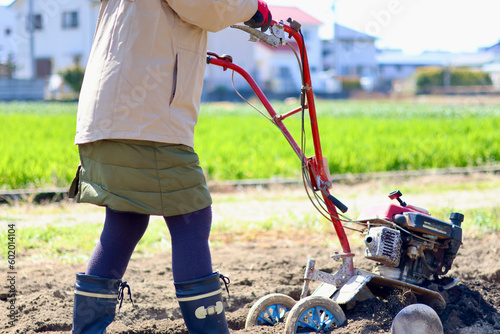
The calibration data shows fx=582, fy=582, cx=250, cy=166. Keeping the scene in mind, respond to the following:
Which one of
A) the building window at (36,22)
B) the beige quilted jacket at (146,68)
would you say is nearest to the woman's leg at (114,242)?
the beige quilted jacket at (146,68)

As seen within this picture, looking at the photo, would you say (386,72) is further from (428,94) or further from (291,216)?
(291,216)

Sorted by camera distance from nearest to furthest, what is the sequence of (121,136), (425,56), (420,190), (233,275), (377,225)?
(121,136) → (377,225) → (233,275) → (420,190) → (425,56)

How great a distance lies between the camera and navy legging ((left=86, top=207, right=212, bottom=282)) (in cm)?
208

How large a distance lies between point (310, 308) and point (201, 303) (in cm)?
55

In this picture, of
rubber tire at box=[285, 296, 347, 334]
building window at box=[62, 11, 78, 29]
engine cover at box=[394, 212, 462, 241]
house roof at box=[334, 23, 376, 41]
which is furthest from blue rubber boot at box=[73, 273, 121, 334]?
house roof at box=[334, 23, 376, 41]

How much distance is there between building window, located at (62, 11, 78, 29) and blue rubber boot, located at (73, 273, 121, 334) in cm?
3586

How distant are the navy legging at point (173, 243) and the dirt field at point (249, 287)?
606mm

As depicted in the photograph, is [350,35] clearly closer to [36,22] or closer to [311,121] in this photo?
[36,22]

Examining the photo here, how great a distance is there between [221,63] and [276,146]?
678cm

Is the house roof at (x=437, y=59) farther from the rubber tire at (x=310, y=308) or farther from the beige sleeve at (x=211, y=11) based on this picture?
the beige sleeve at (x=211, y=11)

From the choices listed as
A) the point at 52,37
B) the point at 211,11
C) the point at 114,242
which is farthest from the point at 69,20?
the point at 211,11

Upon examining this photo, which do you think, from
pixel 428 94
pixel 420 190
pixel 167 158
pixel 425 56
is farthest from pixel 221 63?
pixel 425 56

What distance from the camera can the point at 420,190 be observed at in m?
6.70

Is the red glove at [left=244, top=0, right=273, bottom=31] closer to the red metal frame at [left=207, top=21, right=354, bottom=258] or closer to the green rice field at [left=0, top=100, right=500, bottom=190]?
the red metal frame at [left=207, top=21, right=354, bottom=258]
